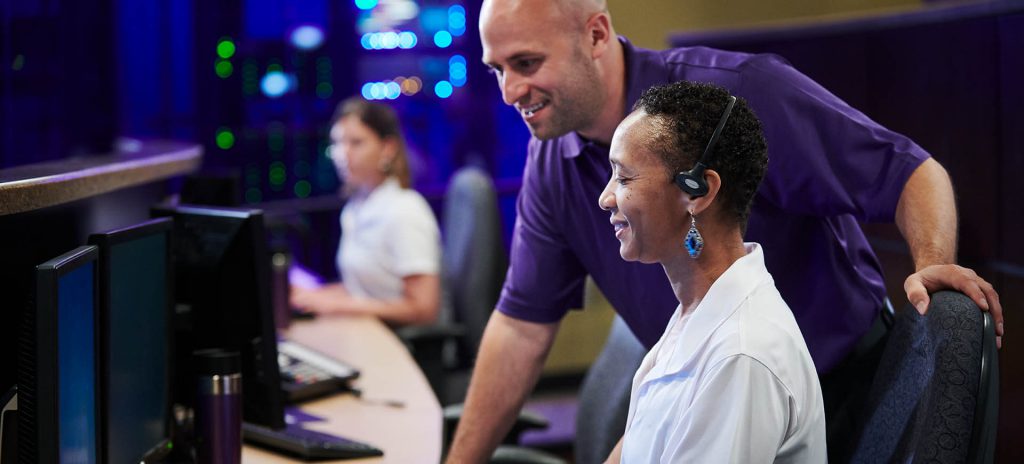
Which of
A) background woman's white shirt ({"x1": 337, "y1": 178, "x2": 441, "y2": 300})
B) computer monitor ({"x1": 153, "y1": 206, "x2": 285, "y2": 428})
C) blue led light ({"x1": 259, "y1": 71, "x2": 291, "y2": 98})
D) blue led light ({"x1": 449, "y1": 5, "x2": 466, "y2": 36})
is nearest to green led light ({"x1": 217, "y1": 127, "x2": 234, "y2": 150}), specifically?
blue led light ({"x1": 259, "y1": 71, "x2": 291, "y2": 98})

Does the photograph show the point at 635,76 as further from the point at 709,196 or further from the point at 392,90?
the point at 392,90

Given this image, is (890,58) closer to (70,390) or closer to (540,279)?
(540,279)

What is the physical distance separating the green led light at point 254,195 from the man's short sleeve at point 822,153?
3467mm

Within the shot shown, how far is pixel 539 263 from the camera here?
1843 millimetres

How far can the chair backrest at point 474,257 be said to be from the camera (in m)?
3.17

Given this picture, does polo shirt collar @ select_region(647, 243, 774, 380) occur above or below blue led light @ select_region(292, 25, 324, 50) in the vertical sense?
below

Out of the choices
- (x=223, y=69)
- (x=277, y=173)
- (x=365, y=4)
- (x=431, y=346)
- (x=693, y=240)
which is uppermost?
(x=365, y=4)

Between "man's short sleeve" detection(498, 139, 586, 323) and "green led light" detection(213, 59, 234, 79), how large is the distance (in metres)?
3.06

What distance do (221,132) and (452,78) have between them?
3.61 feet

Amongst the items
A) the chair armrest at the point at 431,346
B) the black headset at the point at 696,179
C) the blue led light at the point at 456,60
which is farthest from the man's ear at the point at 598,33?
the blue led light at the point at 456,60

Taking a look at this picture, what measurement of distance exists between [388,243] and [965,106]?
1.67 m

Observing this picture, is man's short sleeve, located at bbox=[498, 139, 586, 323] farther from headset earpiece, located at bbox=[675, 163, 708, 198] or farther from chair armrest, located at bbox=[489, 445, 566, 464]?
headset earpiece, located at bbox=[675, 163, 708, 198]

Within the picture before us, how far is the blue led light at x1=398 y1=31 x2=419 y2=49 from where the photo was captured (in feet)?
16.0

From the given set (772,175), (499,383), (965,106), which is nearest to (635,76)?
(772,175)
